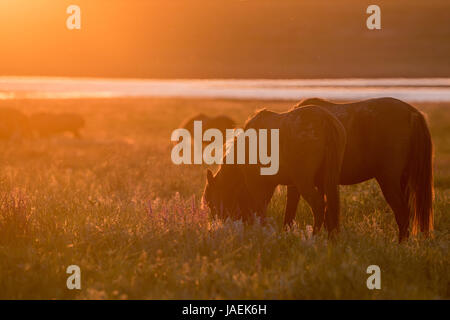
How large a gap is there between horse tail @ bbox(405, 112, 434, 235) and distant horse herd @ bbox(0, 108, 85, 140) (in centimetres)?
1599

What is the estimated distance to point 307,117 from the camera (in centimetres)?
570

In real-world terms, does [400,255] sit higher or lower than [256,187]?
lower

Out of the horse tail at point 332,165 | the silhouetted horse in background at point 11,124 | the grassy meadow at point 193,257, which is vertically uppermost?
the silhouetted horse in background at point 11,124

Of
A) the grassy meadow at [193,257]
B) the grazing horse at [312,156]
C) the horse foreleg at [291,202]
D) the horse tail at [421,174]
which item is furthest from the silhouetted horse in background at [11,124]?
the horse tail at [421,174]

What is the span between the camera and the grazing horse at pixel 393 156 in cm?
636

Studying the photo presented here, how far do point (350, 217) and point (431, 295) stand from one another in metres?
2.93

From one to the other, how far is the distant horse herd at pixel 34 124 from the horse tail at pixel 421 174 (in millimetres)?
15989

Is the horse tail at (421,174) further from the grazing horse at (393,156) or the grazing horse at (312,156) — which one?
the grazing horse at (312,156)

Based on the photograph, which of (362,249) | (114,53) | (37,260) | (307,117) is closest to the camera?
(37,260)

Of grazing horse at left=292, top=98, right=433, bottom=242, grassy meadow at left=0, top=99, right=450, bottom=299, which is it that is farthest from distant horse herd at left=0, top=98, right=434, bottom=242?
grassy meadow at left=0, top=99, right=450, bottom=299

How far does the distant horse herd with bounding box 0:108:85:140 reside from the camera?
18.7 metres

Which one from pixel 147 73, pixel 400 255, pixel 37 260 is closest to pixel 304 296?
pixel 400 255

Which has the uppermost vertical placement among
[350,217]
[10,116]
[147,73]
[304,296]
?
[147,73]

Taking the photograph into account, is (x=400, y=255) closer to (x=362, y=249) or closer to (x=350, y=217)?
(x=362, y=249)
